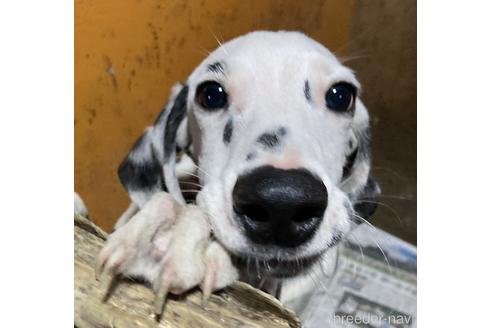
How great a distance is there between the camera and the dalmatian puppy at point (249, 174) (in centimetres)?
103

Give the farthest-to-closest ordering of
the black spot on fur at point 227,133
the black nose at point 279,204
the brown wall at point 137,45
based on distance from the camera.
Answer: the brown wall at point 137,45
the black spot on fur at point 227,133
the black nose at point 279,204

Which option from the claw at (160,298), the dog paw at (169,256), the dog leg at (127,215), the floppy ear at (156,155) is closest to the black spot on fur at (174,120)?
the floppy ear at (156,155)

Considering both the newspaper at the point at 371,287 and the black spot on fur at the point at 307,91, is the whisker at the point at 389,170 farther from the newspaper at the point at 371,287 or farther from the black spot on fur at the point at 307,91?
the black spot on fur at the point at 307,91

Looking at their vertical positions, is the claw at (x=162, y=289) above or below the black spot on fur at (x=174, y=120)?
below

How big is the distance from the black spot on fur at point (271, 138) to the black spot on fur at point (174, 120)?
0.30 meters

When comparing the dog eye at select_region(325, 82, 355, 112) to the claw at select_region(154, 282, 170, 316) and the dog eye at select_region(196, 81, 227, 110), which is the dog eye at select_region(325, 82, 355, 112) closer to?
the dog eye at select_region(196, 81, 227, 110)

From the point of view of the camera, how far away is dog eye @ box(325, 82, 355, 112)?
1.21 m

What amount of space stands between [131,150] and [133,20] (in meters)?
0.28

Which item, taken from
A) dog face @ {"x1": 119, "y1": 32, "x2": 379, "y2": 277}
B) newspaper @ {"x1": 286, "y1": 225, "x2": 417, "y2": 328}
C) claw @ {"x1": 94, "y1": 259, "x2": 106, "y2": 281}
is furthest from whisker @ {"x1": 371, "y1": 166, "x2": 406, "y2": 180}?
claw @ {"x1": 94, "y1": 259, "x2": 106, "y2": 281}

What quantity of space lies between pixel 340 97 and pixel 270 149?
27cm

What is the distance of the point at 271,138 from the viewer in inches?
41.6

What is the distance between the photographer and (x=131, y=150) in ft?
4.30
